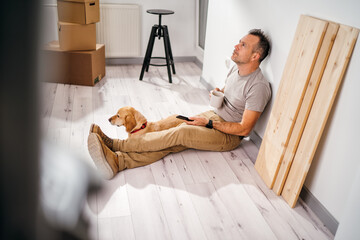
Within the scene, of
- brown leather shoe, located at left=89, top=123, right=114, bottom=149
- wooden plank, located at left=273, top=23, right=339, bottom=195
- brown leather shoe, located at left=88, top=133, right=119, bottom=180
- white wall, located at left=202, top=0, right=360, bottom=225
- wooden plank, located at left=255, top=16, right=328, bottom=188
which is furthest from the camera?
brown leather shoe, located at left=89, top=123, right=114, bottom=149

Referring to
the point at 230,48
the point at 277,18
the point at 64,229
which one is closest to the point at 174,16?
the point at 230,48

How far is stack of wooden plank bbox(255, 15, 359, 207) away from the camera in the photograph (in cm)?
163

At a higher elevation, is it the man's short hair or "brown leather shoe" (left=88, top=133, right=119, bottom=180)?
the man's short hair

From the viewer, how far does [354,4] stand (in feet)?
4.90

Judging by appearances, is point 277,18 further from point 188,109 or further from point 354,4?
point 188,109

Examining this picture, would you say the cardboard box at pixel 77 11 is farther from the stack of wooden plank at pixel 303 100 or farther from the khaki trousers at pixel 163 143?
the stack of wooden plank at pixel 303 100

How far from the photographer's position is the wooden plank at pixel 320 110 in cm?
156

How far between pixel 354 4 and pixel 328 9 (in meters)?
0.21

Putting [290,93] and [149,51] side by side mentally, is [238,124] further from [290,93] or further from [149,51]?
[149,51]

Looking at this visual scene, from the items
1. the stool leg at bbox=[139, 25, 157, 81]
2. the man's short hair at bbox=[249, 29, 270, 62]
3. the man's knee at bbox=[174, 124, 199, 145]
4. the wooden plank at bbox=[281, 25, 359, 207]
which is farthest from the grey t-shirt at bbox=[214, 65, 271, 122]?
the stool leg at bbox=[139, 25, 157, 81]

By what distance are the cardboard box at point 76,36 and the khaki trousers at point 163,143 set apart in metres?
1.43

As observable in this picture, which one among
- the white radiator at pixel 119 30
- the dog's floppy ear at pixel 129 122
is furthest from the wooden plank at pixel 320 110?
the white radiator at pixel 119 30

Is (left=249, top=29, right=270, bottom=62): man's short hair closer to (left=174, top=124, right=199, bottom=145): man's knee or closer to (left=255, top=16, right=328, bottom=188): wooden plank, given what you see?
(left=255, top=16, right=328, bottom=188): wooden plank

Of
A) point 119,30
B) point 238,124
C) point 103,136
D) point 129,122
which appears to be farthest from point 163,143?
point 119,30
